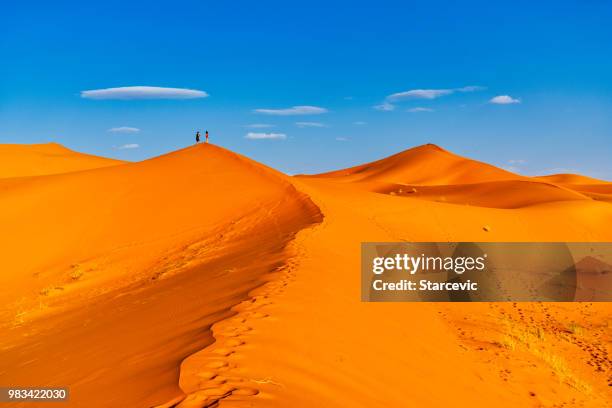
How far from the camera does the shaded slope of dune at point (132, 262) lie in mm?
6434

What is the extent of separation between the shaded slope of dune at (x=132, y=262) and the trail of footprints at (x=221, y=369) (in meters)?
0.17

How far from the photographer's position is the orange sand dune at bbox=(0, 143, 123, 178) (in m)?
60.1

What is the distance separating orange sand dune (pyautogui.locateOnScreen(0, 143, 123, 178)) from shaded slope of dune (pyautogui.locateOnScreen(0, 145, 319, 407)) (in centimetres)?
3089

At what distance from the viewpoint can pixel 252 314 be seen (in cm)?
716

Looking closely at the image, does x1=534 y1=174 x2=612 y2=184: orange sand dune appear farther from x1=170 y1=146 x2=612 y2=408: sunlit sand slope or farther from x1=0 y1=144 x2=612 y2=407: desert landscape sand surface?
x1=170 y1=146 x2=612 y2=408: sunlit sand slope

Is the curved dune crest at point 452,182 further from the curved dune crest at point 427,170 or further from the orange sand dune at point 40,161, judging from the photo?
the orange sand dune at point 40,161

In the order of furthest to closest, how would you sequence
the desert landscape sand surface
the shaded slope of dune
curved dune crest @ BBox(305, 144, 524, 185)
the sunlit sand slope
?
curved dune crest @ BBox(305, 144, 524, 185) → the shaded slope of dune → the desert landscape sand surface → the sunlit sand slope

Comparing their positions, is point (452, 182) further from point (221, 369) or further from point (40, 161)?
point (221, 369)

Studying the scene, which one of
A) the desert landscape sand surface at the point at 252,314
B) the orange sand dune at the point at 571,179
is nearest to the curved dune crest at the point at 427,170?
the orange sand dune at the point at 571,179

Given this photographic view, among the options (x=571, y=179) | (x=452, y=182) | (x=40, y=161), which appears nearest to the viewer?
(x=40, y=161)

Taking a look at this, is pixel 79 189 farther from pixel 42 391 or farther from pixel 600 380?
pixel 600 380

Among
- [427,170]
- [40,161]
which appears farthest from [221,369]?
[427,170]

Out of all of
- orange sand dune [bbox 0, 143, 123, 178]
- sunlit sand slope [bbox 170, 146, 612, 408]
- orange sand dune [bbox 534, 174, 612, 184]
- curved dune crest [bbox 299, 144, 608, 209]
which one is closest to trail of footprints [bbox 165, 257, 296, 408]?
sunlit sand slope [bbox 170, 146, 612, 408]

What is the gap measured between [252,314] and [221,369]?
221 centimetres
